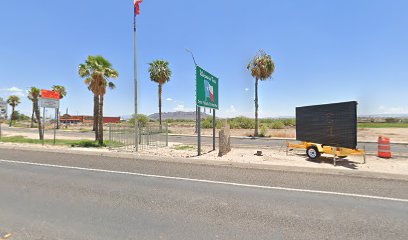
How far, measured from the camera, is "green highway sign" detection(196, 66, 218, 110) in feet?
40.8

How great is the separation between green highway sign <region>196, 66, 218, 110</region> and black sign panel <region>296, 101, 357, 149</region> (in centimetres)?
479

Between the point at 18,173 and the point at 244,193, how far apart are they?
7370 millimetres

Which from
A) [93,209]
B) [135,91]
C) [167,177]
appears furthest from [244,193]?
[135,91]

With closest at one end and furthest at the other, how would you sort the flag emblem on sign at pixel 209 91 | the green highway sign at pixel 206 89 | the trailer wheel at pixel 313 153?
Answer: the trailer wheel at pixel 313 153, the green highway sign at pixel 206 89, the flag emblem on sign at pixel 209 91

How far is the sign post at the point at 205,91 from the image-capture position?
490 inches

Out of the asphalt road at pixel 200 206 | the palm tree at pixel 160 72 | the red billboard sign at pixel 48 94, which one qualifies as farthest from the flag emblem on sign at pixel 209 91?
the palm tree at pixel 160 72

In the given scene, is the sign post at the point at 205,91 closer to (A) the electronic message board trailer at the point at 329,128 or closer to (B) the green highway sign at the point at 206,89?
(B) the green highway sign at the point at 206,89

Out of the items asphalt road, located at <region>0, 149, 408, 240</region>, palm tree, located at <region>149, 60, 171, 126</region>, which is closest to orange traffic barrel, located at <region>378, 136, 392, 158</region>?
asphalt road, located at <region>0, 149, 408, 240</region>

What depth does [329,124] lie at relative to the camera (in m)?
10.6

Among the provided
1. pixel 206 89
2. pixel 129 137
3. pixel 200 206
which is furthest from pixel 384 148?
pixel 129 137

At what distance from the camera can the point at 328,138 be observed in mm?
10664

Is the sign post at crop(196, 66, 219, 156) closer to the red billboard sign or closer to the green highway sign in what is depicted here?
the green highway sign

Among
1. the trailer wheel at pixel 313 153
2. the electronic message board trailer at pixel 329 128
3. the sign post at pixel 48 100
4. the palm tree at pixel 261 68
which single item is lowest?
the trailer wheel at pixel 313 153

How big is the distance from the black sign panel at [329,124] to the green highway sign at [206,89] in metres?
4.79
